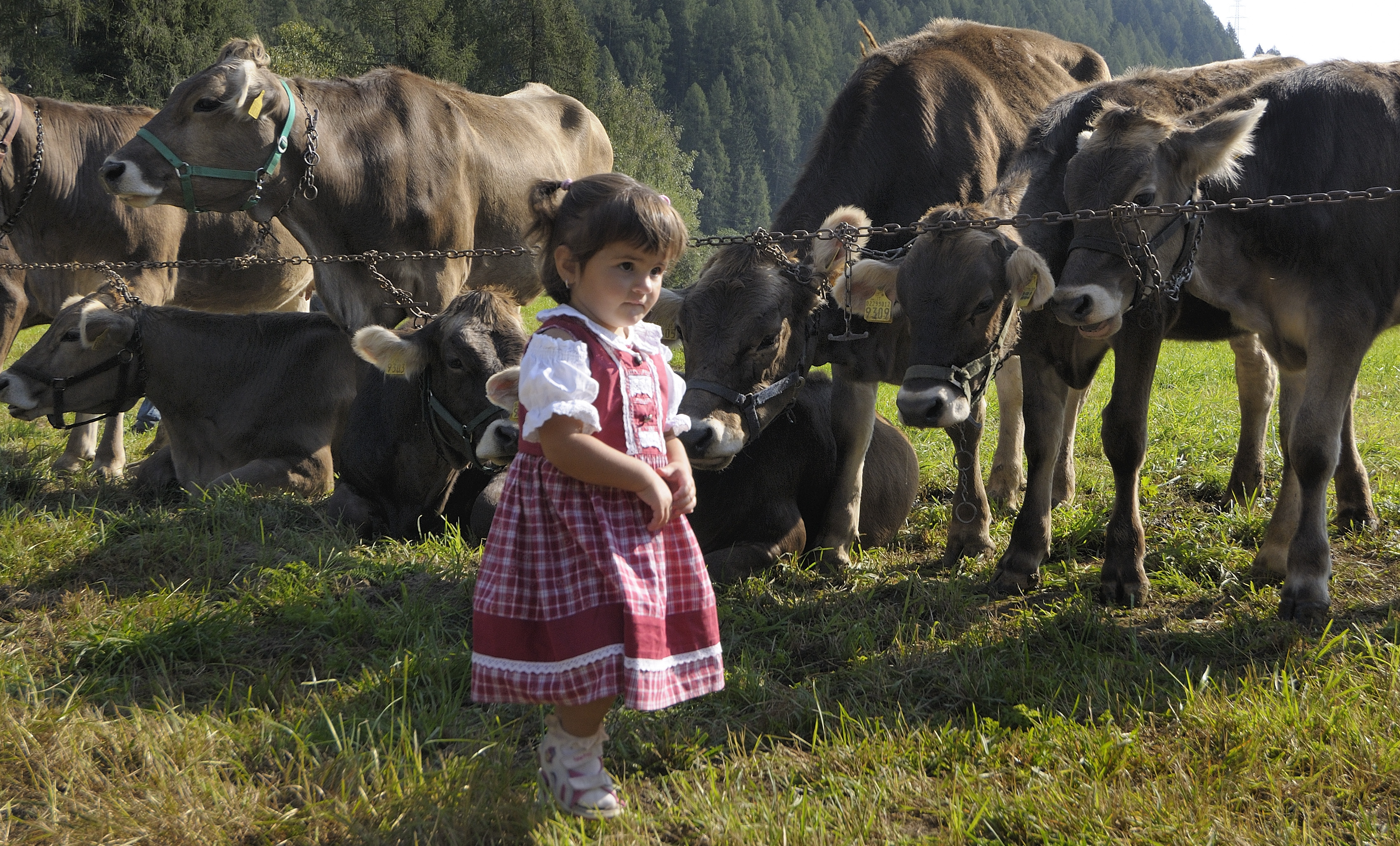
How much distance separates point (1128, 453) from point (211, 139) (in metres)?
4.87

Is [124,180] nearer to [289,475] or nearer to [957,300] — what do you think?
[289,475]

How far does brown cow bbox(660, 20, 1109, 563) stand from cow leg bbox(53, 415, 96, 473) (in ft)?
16.0

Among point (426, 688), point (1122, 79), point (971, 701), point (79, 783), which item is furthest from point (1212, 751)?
point (1122, 79)

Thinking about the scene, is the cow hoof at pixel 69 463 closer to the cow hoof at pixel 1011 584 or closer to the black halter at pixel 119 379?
the black halter at pixel 119 379

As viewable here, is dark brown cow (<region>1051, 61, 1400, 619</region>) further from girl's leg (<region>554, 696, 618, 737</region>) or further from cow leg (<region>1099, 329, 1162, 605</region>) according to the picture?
girl's leg (<region>554, 696, 618, 737</region>)

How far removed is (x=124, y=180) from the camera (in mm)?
5434

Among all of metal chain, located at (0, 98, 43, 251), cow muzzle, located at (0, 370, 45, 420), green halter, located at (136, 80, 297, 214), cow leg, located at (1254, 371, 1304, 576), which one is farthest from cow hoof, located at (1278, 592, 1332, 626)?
metal chain, located at (0, 98, 43, 251)

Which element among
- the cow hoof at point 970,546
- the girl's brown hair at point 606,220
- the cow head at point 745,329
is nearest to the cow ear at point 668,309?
the cow head at point 745,329

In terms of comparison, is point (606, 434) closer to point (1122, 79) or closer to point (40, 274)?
point (1122, 79)

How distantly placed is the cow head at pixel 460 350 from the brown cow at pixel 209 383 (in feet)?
4.93

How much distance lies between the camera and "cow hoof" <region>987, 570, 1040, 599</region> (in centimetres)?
444

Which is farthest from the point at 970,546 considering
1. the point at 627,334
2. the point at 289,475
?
the point at 289,475

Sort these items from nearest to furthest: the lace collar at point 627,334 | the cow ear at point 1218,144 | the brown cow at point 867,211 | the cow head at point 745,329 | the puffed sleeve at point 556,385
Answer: the puffed sleeve at point 556,385 → the lace collar at point 627,334 → the cow ear at point 1218,144 → the cow head at point 745,329 → the brown cow at point 867,211

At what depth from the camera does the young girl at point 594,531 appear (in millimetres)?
2459
